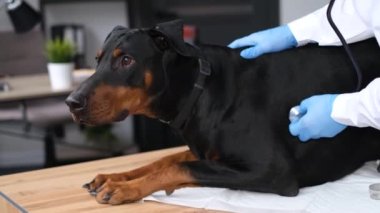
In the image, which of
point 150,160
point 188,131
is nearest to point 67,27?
point 150,160

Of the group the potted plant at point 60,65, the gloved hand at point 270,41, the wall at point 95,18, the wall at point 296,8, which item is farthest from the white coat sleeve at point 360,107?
the wall at point 95,18

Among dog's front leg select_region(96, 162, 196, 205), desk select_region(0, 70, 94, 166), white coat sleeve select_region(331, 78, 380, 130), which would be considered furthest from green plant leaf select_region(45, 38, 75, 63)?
white coat sleeve select_region(331, 78, 380, 130)

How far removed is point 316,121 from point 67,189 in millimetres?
620

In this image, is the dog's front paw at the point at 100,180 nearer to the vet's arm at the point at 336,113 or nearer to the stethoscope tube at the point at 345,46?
the vet's arm at the point at 336,113

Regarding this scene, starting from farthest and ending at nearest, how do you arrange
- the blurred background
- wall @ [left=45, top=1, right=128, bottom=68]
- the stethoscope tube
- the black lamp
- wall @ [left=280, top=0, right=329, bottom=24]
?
1. wall @ [left=45, top=1, right=128, bottom=68]
2. the blurred background
3. the black lamp
4. wall @ [left=280, top=0, right=329, bottom=24]
5. the stethoscope tube

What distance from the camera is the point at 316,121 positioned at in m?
1.40

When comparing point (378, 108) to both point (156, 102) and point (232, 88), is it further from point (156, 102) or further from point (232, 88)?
point (156, 102)

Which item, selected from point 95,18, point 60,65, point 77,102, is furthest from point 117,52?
point 95,18

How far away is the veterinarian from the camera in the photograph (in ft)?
4.30

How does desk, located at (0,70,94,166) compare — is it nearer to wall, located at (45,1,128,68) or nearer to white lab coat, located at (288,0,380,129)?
wall, located at (45,1,128,68)

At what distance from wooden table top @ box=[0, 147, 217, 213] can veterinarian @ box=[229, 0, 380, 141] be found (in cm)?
33

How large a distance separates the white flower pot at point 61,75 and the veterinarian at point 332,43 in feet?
5.29

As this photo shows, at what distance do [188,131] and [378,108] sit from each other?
0.45 m

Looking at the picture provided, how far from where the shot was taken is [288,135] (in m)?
1.47
